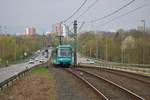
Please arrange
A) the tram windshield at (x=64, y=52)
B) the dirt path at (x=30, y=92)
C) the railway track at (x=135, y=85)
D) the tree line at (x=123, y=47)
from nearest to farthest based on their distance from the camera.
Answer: the dirt path at (x=30, y=92)
the railway track at (x=135, y=85)
the tram windshield at (x=64, y=52)
the tree line at (x=123, y=47)

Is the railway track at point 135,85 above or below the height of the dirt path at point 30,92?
above

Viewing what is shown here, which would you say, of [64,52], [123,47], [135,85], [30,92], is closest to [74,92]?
[30,92]

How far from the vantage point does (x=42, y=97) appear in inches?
753

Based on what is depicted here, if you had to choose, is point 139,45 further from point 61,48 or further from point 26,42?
point 26,42

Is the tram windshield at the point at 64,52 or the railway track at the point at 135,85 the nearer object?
the railway track at the point at 135,85

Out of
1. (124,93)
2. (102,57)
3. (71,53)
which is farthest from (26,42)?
(124,93)

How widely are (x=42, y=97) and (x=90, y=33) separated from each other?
133093mm

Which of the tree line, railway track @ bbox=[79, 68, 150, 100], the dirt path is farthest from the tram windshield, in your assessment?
the dirt path

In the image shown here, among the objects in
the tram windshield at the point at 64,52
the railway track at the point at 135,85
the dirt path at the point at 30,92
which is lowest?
the dirt path at the point at 30,92

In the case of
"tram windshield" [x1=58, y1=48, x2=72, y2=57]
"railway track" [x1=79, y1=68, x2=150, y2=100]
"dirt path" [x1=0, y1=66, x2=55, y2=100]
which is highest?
"tram windshield" [x1=58, y1=48, x2=72, y2=57]

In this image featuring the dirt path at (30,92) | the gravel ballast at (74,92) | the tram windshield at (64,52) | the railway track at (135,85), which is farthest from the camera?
the tram windshield at (64,52)

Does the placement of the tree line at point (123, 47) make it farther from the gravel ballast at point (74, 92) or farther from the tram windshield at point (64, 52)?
the gravel ballast at point (74, 92)

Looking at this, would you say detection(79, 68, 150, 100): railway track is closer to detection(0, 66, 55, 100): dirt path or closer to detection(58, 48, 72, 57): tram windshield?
detection(0, 66, 55, 100): dirt path

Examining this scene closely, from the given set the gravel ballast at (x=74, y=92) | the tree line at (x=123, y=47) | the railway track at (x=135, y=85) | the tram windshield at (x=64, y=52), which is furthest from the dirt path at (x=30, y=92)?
the tree line at (x=123, y=47)
